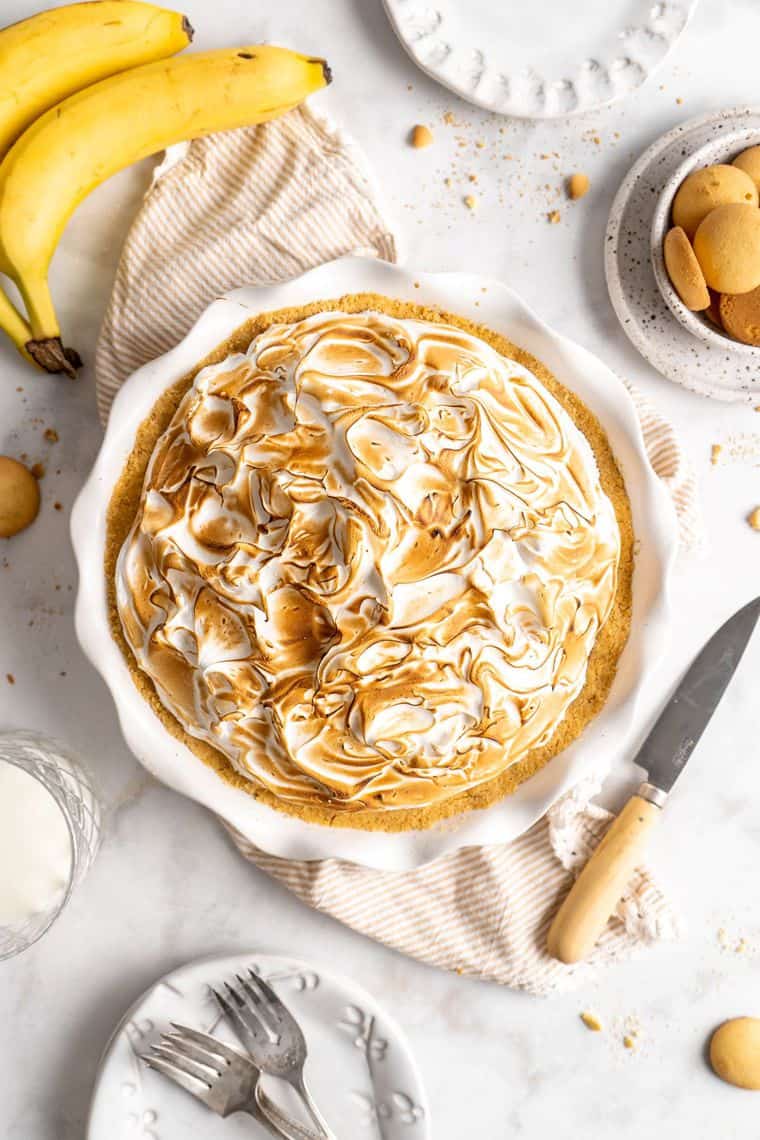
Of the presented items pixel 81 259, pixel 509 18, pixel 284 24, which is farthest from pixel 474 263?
pixel 81 259

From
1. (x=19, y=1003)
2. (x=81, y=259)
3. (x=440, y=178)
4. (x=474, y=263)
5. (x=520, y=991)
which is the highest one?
(x=440, y=178)

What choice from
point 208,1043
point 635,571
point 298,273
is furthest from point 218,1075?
point 298,273

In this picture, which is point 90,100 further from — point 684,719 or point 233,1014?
point 233,1014

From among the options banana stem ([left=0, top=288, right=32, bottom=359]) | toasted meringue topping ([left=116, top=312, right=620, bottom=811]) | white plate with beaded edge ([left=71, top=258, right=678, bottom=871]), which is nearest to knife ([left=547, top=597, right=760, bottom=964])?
white plate with beaded edge ([left=71, top=258, right=678, bottom=871])

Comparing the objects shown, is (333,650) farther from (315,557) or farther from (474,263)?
(474,263)

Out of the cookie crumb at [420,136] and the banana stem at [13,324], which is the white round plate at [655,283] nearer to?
the cookie crumb at [420,136]
